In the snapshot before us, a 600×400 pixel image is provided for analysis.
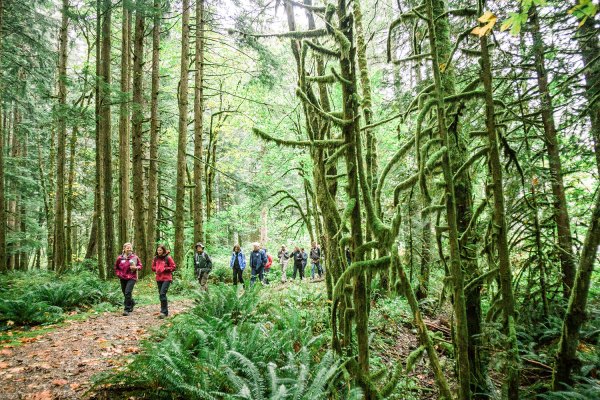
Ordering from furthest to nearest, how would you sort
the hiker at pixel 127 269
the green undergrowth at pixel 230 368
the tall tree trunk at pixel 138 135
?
1. the tall tree trunk at pixel 138 135
2. the hiker at pixel 127 269
3. the green undergrowth at pixel 230 368

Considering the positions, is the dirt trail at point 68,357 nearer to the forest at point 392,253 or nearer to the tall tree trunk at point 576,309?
the forest at point 392,253

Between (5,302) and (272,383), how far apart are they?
7124 mm

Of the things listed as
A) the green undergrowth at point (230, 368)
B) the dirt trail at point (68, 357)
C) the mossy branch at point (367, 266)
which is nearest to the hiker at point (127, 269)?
the dirt trail at point (68, 357)

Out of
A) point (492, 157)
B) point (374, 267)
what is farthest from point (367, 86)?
point (374, 267)

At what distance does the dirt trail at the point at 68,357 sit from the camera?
441 centimetres

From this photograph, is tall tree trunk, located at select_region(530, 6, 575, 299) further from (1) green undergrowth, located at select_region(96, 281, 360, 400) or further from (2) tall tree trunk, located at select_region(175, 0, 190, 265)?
(2) tall tree trunk, located at select_region(175, 0, 190, 265)

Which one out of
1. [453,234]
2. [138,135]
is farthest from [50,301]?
[453,234]

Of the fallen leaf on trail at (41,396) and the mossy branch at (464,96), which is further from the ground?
the mossy branch at (464,96)

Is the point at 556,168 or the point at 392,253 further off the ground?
the point at 556,168

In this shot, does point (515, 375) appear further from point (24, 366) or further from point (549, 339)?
point (24, 366)

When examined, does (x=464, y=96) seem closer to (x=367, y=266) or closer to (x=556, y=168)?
(x=367, y=266)

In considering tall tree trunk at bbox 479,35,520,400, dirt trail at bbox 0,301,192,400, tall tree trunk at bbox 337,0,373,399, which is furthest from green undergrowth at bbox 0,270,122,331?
tall tree trunk at bbox 479,35,520,400

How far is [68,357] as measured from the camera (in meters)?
5.52

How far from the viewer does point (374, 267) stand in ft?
11.0
